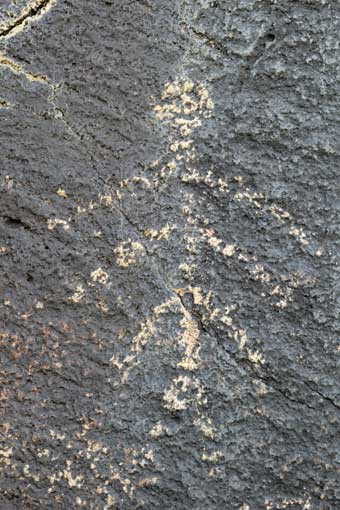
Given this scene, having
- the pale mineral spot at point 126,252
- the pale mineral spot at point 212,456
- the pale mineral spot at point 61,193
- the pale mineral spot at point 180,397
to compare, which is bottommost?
the pale mineral spot at point 212,456

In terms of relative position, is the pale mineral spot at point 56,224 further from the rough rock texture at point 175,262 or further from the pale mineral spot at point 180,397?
the pale mineral spot at point 180,397

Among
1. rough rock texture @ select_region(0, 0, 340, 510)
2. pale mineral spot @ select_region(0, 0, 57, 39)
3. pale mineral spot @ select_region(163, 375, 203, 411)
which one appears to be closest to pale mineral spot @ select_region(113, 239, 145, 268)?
rough rock texture @ select_region(0, 0, 340, 510)

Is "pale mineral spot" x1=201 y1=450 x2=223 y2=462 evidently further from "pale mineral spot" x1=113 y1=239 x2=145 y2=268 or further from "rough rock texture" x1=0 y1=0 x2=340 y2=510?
"pale mineral spot" x1=113 y1=239 x2=145 y2=268

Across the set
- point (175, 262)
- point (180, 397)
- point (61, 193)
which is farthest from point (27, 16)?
point (180, 397)

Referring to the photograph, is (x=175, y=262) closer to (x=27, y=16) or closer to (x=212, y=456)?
(x=212, y=456)

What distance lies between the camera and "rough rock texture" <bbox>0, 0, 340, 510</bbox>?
0.99 meters

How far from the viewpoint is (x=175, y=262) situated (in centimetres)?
101

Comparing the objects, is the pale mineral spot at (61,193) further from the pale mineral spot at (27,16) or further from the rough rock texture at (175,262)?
the pale mineral spot at (27,16)

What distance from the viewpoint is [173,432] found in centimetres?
100

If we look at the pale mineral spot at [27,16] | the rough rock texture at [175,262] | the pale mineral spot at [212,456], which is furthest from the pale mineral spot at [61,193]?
the pale mineral spot at [212,456]

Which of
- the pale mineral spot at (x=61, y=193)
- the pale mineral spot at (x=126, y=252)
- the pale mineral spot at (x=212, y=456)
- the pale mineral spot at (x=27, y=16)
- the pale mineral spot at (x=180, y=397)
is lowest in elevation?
the pale mineral spot at (x=212, y=456)

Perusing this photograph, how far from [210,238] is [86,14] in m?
0.32

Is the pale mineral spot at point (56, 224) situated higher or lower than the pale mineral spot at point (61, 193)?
lower

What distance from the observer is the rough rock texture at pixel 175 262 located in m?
0.99
